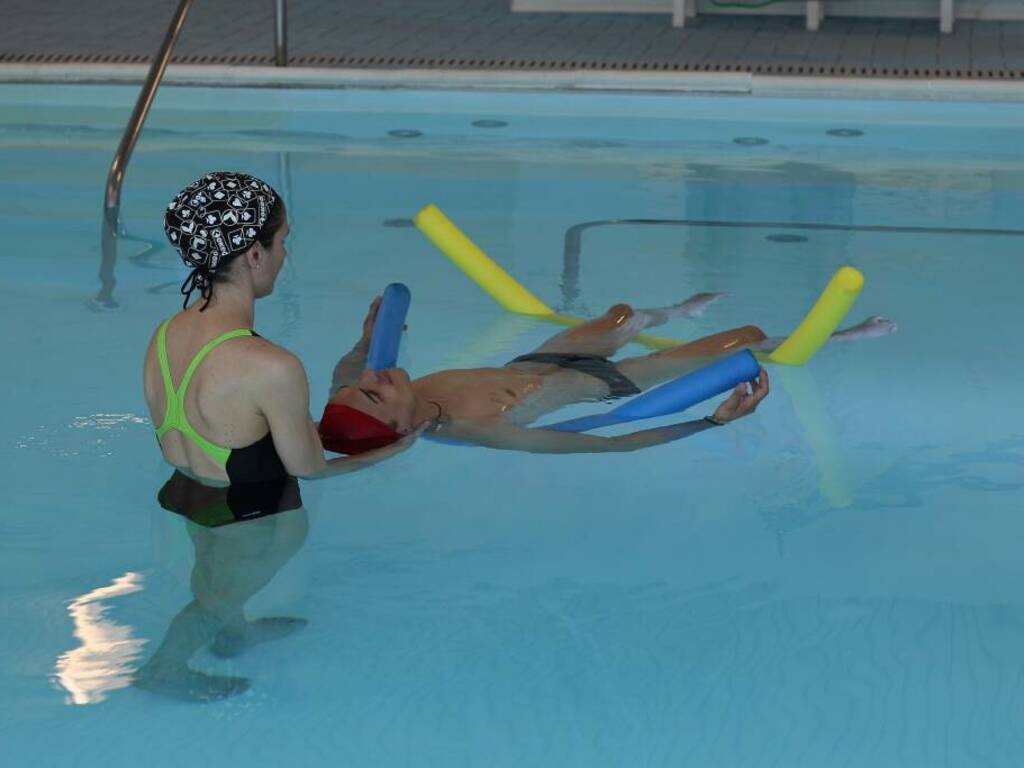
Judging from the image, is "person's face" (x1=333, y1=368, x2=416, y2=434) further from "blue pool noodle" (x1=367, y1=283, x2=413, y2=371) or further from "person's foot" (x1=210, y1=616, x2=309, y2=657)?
"person's foot" (x1=210, y1=616, x2=309, y2=657)

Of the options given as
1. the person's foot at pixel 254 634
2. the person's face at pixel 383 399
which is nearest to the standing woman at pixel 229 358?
the person's foot at pixel 254 634

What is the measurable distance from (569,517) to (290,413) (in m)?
1.08

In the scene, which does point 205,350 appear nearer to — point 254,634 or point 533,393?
point 254,634

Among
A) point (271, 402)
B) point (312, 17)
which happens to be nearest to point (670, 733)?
point (271, 402)

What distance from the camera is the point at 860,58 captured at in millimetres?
7422

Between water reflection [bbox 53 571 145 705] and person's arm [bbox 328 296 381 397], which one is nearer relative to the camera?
water reflection [bbox 53 571 145 705]

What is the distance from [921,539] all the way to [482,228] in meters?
2.70

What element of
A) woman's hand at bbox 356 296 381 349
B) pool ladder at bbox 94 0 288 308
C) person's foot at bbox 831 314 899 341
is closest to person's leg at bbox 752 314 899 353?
person's foot at bbox 831 314 899 341

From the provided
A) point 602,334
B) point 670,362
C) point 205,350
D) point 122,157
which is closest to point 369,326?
point 602,334

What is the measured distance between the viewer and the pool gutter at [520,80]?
6816mm

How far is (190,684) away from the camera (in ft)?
9.55

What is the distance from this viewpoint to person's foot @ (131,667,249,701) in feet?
9.45

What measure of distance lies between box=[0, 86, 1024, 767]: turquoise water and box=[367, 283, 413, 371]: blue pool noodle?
0.27 metres

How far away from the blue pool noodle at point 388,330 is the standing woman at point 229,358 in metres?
0.88
